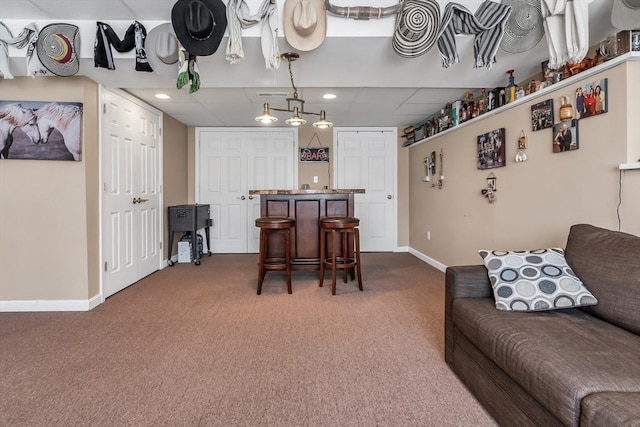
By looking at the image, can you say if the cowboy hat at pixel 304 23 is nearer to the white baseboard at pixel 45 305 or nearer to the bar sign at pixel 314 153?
the white baseboard at pixel 45 305

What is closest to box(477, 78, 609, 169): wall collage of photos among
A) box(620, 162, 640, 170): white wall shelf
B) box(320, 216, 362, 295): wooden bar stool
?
box(620, 162, 640, 170): white wall shelf

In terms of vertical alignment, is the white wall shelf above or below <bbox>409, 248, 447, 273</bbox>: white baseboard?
above

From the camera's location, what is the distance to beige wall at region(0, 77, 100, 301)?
2807 mm

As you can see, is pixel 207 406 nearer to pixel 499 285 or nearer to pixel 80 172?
pixel 499 285

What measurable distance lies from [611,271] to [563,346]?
21.4 inches

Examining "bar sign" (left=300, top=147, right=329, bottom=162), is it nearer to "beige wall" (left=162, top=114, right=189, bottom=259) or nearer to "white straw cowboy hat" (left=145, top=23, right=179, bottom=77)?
"beige wall" (left=162, top=114, right=189, bottom=259)

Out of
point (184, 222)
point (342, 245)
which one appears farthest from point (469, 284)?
point (184, 222)

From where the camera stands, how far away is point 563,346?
1.22 meters

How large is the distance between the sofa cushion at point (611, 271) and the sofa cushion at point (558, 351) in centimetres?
6

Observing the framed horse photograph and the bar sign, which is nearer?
the framed horse photograph

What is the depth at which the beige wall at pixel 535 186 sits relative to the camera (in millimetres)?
1881

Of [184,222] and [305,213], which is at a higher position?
[305,213]

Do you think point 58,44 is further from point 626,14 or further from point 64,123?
point 626,14

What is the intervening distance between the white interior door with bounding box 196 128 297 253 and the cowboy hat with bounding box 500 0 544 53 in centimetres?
386
